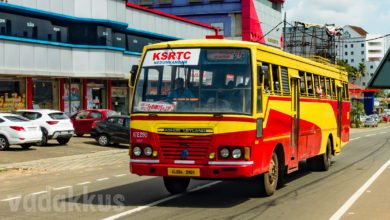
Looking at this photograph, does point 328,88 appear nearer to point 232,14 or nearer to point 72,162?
point 72,162

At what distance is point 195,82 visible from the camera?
10.1 metres

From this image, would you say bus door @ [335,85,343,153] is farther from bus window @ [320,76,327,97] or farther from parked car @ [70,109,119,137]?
parked car @ [70,109,119,137]

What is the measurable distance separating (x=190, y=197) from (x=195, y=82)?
2520 millimetres

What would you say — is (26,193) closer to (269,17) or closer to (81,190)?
(81,190)

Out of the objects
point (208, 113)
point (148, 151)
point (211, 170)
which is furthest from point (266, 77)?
point (148, 151)

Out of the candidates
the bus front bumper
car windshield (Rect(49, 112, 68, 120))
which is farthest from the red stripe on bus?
car windshield (Rect(49, 112, 68, 120))

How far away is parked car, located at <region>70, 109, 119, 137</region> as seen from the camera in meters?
30.1

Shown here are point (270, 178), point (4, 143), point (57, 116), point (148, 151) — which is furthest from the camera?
point (57, 116)

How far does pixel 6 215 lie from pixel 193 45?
432cm

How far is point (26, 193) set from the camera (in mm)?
12352

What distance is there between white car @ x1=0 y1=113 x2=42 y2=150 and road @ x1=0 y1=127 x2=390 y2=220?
18.5 feet

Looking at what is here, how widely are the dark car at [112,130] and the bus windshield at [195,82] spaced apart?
16.7 m

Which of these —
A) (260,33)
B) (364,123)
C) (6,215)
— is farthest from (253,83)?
(364,123)

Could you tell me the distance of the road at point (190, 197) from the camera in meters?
9.41
